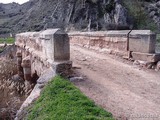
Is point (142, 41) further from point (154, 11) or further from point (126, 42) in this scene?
point (154, 11)

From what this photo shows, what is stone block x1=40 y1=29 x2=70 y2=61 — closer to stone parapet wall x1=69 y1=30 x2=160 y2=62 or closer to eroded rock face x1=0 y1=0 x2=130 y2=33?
stone parapet wall x1=69 y1=30 x2=160 y2=62

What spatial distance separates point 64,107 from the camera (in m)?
4.04

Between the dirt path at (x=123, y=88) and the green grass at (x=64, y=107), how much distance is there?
31cm

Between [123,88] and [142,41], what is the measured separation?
9.19 feet

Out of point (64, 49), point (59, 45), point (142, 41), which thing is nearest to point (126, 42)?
point (142, 41)

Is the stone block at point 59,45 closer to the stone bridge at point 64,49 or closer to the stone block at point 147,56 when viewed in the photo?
the stone bridge at point 64,49

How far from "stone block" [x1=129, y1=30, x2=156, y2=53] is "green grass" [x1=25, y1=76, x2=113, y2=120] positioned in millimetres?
3502

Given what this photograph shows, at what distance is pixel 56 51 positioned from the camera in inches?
238

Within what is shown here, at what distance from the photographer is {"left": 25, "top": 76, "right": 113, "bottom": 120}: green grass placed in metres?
3.76

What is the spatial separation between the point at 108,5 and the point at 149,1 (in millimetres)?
5049

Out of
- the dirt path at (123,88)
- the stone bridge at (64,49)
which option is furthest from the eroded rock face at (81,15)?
the dirt path at (123,88)

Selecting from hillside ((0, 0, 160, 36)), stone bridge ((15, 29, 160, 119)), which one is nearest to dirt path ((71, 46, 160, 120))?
stone bridge ((15, 29, 160, 119))

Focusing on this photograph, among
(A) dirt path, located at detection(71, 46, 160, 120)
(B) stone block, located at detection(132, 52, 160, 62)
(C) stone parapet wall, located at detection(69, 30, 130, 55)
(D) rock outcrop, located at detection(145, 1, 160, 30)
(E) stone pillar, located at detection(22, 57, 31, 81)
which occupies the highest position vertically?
(D) rock outcrop, located at detection(145, 1, 160, 30)

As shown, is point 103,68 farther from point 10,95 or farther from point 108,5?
point 108,5
